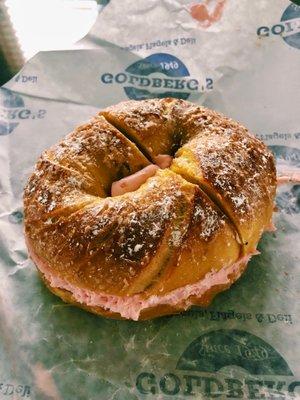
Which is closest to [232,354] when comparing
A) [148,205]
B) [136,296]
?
[136,296]

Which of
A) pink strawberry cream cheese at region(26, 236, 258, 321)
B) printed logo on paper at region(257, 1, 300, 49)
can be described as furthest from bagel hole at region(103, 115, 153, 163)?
printed logo on paper at region(257, 1, 300, 49)

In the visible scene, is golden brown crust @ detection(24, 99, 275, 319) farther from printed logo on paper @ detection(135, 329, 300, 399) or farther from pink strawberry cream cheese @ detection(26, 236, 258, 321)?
printed logo on paper @ detection(135, 329, 300, 399)

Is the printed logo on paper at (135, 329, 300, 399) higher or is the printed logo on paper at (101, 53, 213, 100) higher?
the printed logo on paper at (101, 53, 213, 100)

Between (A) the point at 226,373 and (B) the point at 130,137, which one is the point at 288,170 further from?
(A) the point at 226,373

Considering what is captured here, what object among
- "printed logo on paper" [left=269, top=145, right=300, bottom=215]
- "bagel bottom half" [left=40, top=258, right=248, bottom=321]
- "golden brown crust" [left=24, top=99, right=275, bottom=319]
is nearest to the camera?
"golden brown crust" [left=24, top=99, right=275, bottom=319]

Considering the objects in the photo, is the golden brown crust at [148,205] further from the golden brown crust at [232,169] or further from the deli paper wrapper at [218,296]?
the deli paper wrapper at [218,296]

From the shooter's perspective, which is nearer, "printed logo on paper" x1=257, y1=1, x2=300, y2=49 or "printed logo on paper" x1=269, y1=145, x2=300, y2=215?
"printed logo on paper" x1=269, y1=145, x2=300, y2=215
